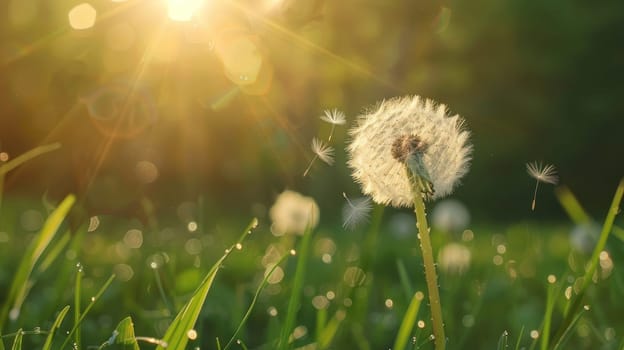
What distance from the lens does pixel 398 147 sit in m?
1.33

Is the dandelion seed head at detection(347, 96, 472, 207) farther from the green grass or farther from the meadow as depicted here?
the meadow

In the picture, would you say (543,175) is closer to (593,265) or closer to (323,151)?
(593,265)

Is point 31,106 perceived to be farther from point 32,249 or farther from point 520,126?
point 32,249

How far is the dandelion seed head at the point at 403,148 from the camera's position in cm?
134

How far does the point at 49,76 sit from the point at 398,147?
17591 millimetres

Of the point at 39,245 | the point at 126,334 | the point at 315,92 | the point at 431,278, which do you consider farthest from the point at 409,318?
the point at 315,92

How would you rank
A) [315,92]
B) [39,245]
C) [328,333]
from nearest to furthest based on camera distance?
[39,245] < [328,333] < [315,92]

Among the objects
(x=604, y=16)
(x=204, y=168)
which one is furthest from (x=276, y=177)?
(x=604, y=16)

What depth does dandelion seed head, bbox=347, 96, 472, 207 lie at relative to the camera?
134cm

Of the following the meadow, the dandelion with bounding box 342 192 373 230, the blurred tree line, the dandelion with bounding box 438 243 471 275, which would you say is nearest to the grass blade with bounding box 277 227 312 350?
the dandelion with bounding box 342 192 373 230

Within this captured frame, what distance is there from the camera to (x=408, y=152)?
1312 mm

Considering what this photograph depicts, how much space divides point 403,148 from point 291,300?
41 cm

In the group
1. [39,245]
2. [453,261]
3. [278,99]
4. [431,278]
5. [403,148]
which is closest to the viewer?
[431,278]

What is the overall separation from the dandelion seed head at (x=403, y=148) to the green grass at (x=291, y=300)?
0.22 m
